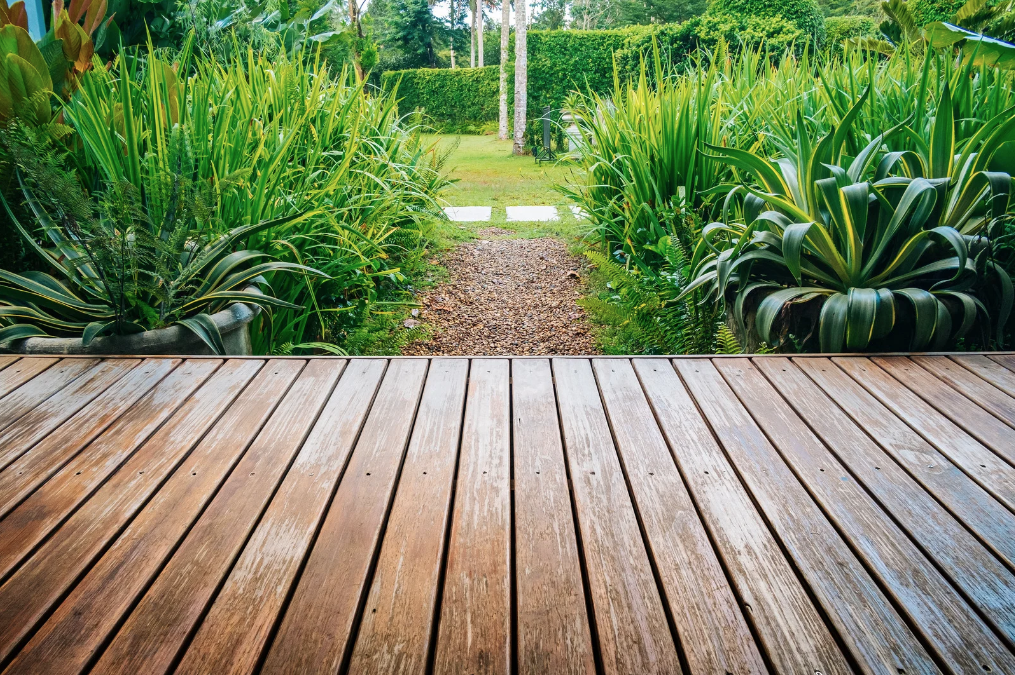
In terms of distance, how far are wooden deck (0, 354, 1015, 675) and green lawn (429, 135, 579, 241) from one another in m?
3.66

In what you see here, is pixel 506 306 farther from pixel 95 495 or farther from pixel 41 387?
pixel 95 495

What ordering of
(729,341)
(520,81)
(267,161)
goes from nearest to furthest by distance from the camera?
(729,341) → (267,161) → (520,81)

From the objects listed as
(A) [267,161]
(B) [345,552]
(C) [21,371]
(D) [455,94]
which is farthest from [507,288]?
(D) [455,94]

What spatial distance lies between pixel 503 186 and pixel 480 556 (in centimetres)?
766

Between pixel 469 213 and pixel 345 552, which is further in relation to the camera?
pixel 469 213

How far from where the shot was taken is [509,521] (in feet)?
4.14

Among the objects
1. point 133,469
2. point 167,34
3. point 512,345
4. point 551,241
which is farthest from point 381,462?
point 167,34

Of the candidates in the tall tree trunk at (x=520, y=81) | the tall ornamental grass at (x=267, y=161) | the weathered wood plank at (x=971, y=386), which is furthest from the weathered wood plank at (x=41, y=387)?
the tall tree trunk at (x=520, y=81)

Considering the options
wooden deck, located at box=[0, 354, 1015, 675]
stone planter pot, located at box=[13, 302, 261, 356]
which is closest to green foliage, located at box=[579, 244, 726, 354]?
wooden deck, located at box=[0, 354, 1015, 675]

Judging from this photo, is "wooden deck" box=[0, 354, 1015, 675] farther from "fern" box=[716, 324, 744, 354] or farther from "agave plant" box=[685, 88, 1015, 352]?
"fern" box=[716, 324, 744, 354]

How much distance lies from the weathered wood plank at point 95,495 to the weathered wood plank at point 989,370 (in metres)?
2.03

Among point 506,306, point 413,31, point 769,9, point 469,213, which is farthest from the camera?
point 413,31

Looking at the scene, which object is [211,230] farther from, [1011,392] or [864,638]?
[1011,392]

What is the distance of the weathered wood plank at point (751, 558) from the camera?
0.96 metres
